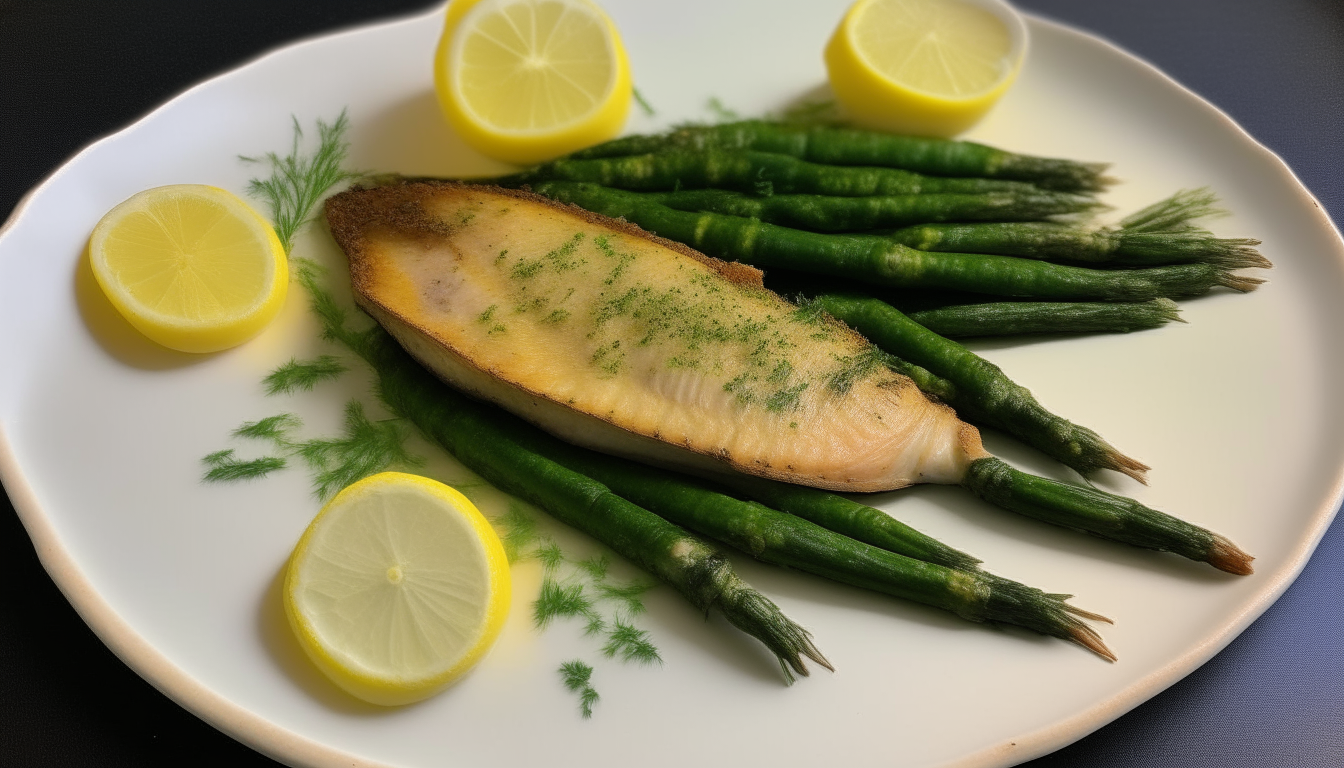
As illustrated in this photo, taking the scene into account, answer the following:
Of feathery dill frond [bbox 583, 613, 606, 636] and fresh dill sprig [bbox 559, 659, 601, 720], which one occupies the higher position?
feathery dill frond [bbox 583, 613, 606, 636]

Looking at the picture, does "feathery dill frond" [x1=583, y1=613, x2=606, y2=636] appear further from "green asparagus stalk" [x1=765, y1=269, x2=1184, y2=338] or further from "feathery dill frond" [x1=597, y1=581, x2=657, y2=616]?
"green asparagus stalk" [x1=765, y1=269, x2=1184, y2=338]

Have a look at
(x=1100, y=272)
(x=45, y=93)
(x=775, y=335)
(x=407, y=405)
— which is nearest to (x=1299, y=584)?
(x=1100, y=272)

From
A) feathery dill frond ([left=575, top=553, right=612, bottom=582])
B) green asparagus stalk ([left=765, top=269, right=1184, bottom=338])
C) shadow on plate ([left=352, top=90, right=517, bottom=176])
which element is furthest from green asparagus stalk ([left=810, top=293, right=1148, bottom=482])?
shadow on plate ([left=352, top=90, right=517, bottom=176])

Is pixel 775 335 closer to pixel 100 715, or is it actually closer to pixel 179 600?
pixel 179 600

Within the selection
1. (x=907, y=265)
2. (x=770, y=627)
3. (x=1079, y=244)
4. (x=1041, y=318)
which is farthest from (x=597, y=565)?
(x=1079, y=244)

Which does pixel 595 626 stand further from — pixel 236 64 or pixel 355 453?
pixel 236 64

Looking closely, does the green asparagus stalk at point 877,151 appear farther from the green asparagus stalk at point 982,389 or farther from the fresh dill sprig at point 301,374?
the fresh dill sprig at point 301,374
